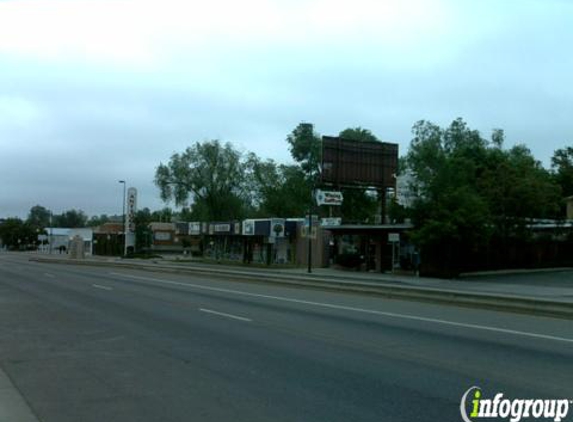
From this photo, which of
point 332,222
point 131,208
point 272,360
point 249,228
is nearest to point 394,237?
point 332,222

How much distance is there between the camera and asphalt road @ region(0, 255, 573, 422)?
24.6 feet

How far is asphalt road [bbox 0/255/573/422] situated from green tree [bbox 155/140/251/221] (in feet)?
220

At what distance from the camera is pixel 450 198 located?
39.4 m

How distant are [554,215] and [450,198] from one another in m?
19.3

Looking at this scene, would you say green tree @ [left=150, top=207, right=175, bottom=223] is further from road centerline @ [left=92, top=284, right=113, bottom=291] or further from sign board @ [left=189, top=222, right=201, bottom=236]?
road centerline @ [left=92, top=284, right=113, bottom=291]

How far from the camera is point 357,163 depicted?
5788 cm

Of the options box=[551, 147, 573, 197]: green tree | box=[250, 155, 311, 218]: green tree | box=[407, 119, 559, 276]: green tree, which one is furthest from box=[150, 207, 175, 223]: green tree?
box=[407, 119, 559, 276]: green tree

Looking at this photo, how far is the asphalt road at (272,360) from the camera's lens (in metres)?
7.50

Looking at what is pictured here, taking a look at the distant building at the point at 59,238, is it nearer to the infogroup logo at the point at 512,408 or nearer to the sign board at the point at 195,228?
the sign board at the point at 195,228

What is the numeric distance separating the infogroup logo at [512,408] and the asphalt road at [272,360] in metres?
0.16

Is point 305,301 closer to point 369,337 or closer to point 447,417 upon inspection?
point 369,337

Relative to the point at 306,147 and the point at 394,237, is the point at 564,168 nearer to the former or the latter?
the point at 306,147

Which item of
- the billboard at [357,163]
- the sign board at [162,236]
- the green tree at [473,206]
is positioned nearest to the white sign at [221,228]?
the billboard at [357,163]

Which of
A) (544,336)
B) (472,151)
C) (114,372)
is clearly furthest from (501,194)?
(114,372)
